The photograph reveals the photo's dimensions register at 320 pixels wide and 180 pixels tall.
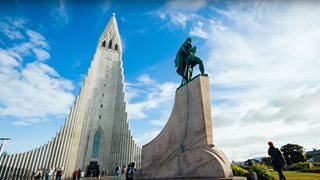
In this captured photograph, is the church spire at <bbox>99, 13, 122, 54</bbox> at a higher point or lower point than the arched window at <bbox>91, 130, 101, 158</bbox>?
higher

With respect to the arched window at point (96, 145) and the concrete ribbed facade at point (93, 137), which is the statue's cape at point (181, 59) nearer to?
the concrete ribbed facade at point (93, 137)

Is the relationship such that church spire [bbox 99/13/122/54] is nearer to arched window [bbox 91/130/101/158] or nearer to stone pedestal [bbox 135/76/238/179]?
→ arched window [bbox 91/130/101/158]

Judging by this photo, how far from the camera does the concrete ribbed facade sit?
83.7 feet

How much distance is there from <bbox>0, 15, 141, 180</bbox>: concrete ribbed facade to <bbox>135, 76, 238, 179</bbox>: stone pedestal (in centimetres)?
2135

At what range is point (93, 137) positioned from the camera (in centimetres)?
3070

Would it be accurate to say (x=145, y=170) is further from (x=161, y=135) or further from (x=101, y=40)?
(x=101, y=40)

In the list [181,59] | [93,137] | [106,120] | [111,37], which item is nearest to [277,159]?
[181,59]

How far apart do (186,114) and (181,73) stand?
2.75 meters

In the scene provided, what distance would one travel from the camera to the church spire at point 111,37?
40.3 m

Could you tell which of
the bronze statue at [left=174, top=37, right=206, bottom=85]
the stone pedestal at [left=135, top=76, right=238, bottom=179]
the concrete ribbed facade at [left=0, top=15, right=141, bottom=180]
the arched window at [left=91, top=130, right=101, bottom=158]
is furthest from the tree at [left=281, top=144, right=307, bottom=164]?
the stone pedestal at [left=135, top=76, right=238, bottom=179]

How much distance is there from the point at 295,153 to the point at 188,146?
180 ft

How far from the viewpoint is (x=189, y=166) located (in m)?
7.11

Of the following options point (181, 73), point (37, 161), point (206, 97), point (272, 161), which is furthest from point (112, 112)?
point (272, 161)

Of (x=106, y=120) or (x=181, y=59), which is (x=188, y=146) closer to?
(x=181, y=59)
